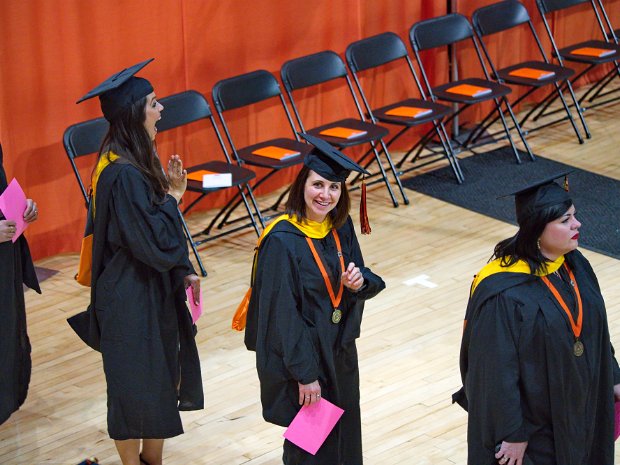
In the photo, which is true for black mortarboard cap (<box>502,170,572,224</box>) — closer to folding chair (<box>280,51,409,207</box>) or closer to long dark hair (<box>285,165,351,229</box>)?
long dark hair (<box>285,165,351,229</box>)

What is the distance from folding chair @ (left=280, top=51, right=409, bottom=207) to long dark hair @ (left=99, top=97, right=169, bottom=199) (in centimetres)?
327

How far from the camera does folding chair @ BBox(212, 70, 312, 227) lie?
743cm

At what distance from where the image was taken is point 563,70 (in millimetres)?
8945

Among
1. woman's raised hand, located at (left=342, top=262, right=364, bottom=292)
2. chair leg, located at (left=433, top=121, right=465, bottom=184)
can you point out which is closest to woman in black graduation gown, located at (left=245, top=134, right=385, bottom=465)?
woman's raised hand, located at (left=342, top=262, right=364, bottom=292)

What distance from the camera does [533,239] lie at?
154 inches

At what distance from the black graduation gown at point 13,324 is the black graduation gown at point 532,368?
2.01 meters

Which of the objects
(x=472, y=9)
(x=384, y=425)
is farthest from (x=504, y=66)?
(x=384, y=425)

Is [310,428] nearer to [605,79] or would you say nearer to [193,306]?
[193,306]

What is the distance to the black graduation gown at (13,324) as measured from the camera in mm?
4871

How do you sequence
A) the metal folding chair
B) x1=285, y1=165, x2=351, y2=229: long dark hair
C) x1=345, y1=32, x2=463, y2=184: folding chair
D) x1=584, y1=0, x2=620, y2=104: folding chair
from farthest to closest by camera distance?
x1=584, y1=0, x2=620, y2=104: folding chair < x1=345, y1=32, x2=463, y2=184: folding chair < the metal folding chair < x1=285, y1=165, x2=351, y2=229: long dark hair

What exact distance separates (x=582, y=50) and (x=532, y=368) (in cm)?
600

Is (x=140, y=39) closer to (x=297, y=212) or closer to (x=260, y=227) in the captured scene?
(x=260, y=227)

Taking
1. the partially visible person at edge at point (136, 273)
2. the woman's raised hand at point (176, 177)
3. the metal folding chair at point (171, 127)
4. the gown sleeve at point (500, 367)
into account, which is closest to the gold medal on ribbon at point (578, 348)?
the gown sleeve at point (500, 367)

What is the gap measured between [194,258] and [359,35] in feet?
7.64
